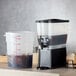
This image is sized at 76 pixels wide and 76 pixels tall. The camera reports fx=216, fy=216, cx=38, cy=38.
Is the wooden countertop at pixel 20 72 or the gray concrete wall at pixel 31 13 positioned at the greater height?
the gray concrete wall at pixel 31 13

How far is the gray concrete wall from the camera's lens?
5.30 feet

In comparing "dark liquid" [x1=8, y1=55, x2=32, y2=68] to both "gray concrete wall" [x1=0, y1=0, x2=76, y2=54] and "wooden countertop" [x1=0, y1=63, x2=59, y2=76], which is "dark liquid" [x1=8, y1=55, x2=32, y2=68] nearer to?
"wooden countertop" [x1=0, y1=63, x2=59, y2=76]

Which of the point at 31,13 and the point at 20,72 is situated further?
the point at 31,13

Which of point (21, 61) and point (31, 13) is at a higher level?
point (31, 13)

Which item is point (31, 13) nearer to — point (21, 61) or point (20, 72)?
point (21, 61)

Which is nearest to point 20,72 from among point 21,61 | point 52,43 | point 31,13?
point 21,61

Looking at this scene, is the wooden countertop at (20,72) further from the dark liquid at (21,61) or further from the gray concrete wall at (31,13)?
the gray concrete wall at (31,13)

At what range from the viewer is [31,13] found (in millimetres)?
1809

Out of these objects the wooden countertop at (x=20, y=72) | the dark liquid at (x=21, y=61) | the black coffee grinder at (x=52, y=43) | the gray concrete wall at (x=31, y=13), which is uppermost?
the gray concrete wall at (x=31, y=13)

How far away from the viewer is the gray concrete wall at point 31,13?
1616 mm

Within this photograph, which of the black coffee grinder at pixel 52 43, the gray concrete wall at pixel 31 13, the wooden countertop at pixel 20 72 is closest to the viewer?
the wooden countertop at pixel 20 72

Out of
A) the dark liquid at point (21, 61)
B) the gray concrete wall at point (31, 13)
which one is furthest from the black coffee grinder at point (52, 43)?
the gray concrete wall at point (31, 13)

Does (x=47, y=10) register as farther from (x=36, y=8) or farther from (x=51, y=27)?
(x=51, y=27)

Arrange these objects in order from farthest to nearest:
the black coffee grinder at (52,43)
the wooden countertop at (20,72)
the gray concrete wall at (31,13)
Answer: the gray concrete wall at (31,13) → the black coffee grinder at (52,43) → the wooden countertop at (20,72)
